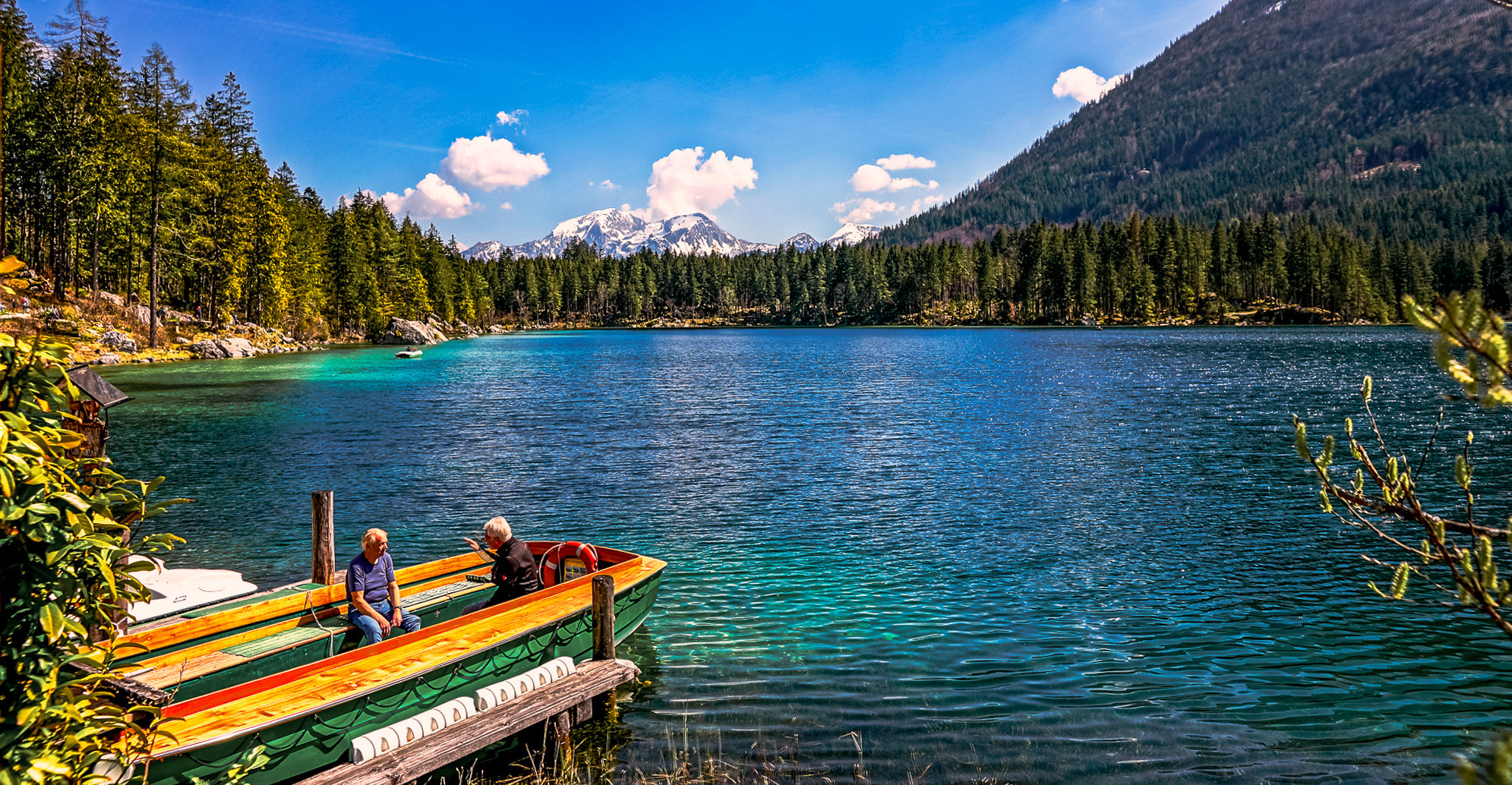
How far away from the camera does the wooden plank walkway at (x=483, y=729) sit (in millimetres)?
9211

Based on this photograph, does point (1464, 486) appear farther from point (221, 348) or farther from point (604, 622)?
point (221, 348)

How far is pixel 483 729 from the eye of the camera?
10.3 meters

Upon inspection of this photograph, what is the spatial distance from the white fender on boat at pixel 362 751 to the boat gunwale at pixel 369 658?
51 centimetres

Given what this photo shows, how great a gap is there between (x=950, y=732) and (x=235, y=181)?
286ft

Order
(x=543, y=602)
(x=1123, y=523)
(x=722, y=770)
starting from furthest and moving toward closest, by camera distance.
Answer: (x=1123, y=523) → (x=543, y=602) → (x=722, y=770)

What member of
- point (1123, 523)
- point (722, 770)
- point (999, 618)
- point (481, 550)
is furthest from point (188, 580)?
point (1123, 523)

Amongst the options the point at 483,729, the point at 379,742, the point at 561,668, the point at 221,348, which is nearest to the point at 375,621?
the point at 379,742

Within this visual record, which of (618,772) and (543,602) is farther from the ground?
(543,602)

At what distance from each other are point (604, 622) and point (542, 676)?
3.95 feet

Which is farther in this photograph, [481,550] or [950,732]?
[481,550]

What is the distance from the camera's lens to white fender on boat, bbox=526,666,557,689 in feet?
38.0

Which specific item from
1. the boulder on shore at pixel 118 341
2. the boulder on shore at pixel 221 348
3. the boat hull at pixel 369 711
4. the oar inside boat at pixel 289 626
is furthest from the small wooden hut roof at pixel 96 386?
the boulder on shore at pixel 221 348

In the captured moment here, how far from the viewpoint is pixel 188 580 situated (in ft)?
52.3

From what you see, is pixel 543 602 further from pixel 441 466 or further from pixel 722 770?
pixel 441 466
